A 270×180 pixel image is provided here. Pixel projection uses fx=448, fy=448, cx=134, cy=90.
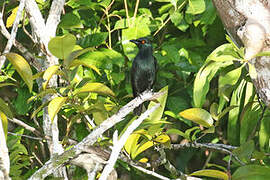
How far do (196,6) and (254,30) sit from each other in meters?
1.10

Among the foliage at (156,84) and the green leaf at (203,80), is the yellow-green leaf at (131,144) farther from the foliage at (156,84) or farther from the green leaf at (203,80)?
the green leaf at (203,80)

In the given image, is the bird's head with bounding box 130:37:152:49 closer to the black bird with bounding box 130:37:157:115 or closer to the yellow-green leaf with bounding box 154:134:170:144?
the black bird with bounding box 130:37:157:115

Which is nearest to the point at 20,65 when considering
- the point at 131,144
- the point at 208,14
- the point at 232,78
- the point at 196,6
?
the point at 131,144

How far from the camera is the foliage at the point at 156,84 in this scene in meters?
2.37

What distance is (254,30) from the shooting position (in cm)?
237

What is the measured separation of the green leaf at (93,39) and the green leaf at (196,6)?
26.6 inches

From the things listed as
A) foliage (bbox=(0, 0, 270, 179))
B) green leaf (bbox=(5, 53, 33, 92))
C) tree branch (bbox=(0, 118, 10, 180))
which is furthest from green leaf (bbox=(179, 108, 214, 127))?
tree branch (bbox=(0, 118, 10, 180))

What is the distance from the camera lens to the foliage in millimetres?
2369

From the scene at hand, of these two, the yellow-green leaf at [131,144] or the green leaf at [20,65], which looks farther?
the yellow-green leaf at [131,144]

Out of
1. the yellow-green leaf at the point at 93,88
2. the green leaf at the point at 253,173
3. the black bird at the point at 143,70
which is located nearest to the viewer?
the green leaf at the point at 253,173

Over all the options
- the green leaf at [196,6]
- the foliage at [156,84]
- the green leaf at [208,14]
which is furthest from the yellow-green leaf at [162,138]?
the green leaf at [208,14]

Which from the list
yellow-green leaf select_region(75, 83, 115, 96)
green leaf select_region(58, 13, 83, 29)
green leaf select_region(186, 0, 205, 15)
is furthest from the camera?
green leaf select_region(186, 0, 205, 15)

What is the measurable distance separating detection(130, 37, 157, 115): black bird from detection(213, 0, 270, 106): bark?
1.51 metres

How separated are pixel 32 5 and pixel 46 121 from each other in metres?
0.65
